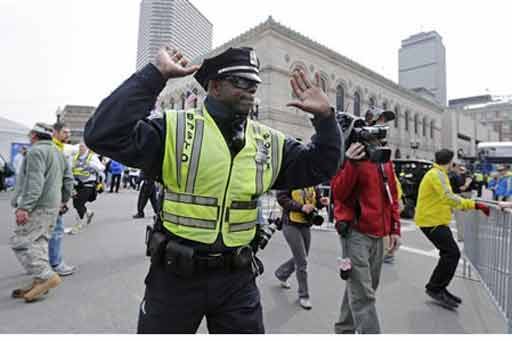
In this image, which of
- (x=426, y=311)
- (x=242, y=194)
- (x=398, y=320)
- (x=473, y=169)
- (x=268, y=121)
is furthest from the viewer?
(x=473, y=169)

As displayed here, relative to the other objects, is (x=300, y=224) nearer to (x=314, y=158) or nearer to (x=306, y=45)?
(x=314, y=158)

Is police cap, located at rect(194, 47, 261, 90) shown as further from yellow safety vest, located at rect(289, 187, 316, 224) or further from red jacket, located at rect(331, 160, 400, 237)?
yellow safety vest, located at rect(289, 187, 316, 224)

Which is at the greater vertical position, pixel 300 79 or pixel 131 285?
pixel 300 79

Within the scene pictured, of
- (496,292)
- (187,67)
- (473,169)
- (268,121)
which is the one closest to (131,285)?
(187,67)

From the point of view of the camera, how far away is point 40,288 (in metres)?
3.10

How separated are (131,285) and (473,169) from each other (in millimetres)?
25533

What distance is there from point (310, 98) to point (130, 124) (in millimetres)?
903

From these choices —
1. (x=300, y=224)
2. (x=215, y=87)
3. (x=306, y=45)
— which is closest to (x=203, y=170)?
(x=215, y=87)

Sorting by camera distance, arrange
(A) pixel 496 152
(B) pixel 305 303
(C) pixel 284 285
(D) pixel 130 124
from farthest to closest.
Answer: (A) pixel 496 152
(C) pixel 284 285
(B) pixel 305 303
(D) pixel 130 124

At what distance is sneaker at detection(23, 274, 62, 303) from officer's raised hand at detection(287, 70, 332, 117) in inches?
131

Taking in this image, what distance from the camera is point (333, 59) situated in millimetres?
25031

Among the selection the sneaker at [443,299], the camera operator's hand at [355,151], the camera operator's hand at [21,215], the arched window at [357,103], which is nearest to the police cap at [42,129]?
the camera operator's hand at [21,215]
